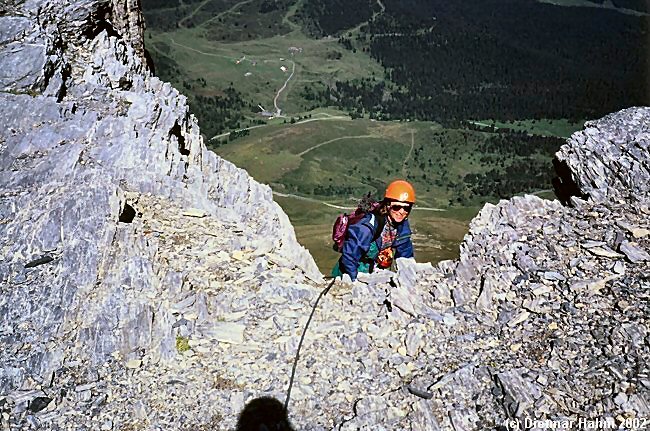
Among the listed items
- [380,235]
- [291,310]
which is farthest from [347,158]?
[291,310]

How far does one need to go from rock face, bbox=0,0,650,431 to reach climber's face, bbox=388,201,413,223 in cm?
111

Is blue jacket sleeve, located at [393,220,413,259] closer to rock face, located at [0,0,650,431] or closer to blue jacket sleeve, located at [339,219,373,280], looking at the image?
rock face, located at [0,0,650,431]

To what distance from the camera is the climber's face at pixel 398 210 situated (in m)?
13.7

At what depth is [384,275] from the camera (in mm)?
13945

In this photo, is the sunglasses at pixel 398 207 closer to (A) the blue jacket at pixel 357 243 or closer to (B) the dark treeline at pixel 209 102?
(A) the blue jacket at pixel 357 243

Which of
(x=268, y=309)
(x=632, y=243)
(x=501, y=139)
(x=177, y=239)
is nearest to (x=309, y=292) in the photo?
(x=268, y=309)

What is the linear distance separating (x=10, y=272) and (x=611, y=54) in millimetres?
204991

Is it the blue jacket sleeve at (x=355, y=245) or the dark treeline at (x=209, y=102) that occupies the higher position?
the blue jacket sleeve at (x=355, y=245)

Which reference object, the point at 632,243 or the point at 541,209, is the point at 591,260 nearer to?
the point at 632,243

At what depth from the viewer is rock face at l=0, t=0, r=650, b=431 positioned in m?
10.2

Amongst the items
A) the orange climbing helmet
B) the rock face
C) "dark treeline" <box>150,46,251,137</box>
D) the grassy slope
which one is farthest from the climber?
"dark treeline" <box>150,46,251,137</box>

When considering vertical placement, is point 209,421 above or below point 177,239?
below

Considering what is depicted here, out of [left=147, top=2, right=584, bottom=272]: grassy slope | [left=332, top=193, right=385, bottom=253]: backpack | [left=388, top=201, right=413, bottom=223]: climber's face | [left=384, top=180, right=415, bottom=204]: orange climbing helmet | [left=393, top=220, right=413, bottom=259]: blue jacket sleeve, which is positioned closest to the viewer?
[left=384, top=180, right=415, bottom=204]: orange climbing helmet

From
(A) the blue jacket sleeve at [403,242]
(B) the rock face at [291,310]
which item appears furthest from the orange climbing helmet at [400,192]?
Result: (B) the rock face at [291,310]
